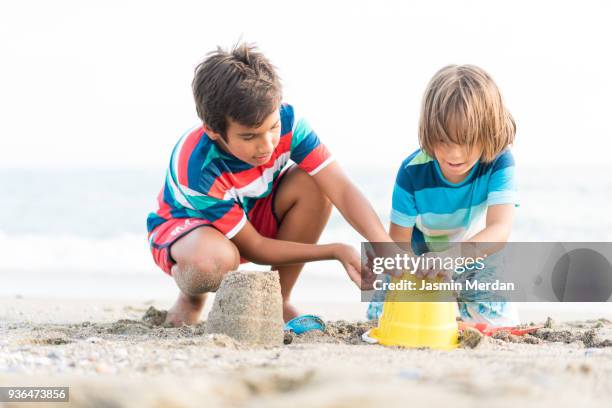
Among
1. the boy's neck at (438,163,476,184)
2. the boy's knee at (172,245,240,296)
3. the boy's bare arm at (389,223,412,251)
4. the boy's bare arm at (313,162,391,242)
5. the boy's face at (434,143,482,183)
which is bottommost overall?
the boy's knee at (172,245,240,296)

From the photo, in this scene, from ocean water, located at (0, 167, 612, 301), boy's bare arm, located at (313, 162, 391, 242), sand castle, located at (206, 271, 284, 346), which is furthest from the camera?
ocean water, located at (0, 167, 612, 301)

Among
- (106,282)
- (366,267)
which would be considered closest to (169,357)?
(366,267)

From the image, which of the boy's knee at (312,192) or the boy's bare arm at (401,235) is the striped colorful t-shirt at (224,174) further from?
the boy's bare arm at (401,235)

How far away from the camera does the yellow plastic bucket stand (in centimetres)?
250

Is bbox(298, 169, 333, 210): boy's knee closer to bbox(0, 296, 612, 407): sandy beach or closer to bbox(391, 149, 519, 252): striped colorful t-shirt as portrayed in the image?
bbox(391, 149, 519, 252): striped colorful t-shirt

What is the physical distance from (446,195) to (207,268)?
1131mm

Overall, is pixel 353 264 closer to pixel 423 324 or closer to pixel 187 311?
pixel 423 324

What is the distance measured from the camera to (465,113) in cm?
283

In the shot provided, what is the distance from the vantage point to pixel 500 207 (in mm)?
3000

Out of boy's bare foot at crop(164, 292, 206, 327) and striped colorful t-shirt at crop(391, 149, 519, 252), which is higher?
striped colorful t-shirt at crop(391, 149, 519, 252)

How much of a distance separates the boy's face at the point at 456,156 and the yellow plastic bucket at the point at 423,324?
0.62 meters

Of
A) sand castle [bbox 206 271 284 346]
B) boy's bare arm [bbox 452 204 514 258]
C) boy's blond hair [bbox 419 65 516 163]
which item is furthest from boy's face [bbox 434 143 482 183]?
sand castle [bbox 206 271 284 346]

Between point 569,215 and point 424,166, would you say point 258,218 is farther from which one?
point 569,215

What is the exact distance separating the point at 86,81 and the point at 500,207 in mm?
16508
